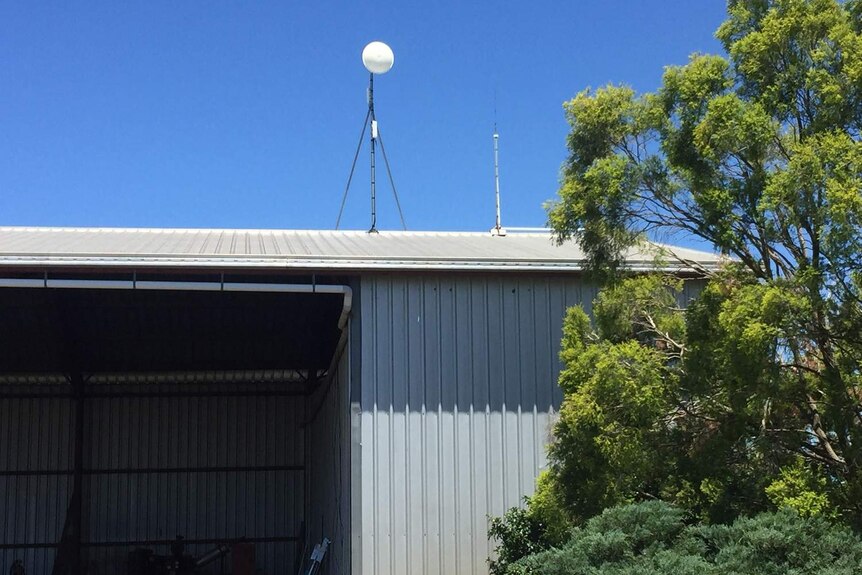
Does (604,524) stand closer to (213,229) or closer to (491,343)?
(491,343)

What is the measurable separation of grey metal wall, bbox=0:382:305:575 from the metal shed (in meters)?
0.05

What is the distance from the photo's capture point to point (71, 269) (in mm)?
11852

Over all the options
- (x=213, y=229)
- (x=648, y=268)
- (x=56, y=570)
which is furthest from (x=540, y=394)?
(x=56, y=570)

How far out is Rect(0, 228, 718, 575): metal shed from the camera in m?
12.0

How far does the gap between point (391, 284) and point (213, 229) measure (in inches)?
231

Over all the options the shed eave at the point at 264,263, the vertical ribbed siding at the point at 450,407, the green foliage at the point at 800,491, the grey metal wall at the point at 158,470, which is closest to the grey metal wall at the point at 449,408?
the vertical ribbed siding at the point at 450,407

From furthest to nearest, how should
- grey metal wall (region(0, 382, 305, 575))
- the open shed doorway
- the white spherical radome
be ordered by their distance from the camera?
1. grey metal wall (region(0, 382, 305, 575))
2. the open shed doorway
3. the white spherical radome

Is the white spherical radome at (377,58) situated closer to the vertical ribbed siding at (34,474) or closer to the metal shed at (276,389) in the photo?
the metal shed at (276,389)

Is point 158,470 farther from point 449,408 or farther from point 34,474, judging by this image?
point 449,408

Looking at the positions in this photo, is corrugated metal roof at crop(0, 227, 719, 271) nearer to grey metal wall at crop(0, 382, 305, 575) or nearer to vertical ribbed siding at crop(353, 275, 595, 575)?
vertical ribbed siding at crop(353, 275, 595, 575)

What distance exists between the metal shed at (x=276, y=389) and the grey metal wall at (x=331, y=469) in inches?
3.5

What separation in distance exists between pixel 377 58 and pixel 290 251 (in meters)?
4.77

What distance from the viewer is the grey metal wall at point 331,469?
43.1 ft

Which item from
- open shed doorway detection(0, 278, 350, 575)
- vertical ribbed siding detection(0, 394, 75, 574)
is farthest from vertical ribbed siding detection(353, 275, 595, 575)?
vertical ribbed siding detection(0, 394, 75, 574)
